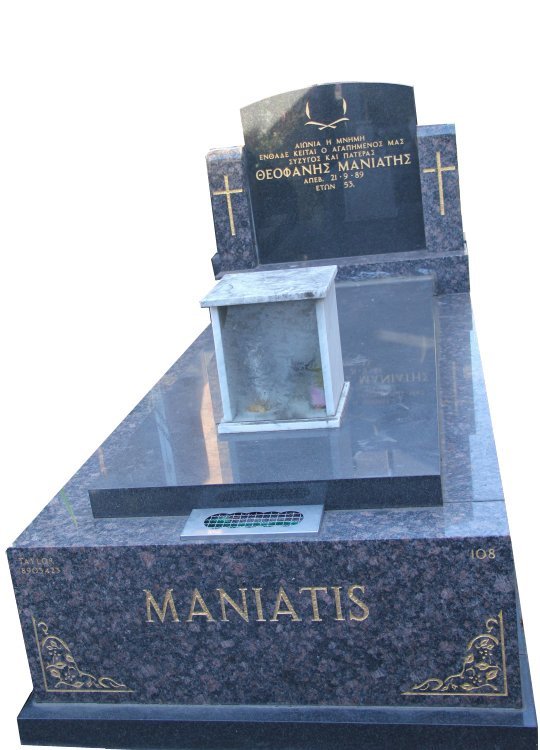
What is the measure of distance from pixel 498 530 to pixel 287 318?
4.85 ft

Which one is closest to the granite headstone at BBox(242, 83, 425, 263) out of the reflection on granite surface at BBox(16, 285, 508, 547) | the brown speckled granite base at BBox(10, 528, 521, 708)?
the reflection on granite surface at BBox(16, 285, 508, 547)

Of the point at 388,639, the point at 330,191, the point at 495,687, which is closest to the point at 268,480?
the point at 388,639

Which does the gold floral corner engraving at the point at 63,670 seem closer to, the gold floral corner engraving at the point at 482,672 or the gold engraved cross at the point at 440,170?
the gold floral corner engraving at the point at 482,672

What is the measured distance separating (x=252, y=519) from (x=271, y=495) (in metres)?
0.14

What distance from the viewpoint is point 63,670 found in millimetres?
4465

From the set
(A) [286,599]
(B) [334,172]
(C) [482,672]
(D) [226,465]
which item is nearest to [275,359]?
(D) [226,465]

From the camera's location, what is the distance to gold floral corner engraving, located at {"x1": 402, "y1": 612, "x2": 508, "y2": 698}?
13.0 feet

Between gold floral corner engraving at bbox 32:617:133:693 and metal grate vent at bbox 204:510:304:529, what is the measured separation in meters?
0.89

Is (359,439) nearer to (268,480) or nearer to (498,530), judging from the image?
(268,480)

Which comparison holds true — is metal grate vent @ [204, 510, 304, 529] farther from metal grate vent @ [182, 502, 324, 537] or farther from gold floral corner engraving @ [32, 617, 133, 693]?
gold floral corner engraving @ [32, 617, 133, 693]

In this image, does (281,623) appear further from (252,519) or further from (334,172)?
(334,172)

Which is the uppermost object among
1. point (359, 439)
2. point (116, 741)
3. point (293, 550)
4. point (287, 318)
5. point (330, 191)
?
point (330, 191)

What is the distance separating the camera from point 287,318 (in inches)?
186

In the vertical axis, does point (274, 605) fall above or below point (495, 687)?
above
